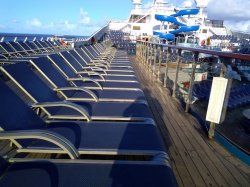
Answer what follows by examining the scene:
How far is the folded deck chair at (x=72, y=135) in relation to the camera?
162cm

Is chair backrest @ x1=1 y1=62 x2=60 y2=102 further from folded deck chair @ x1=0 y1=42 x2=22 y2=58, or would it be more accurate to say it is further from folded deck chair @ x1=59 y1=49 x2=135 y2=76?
folded deck chair @ x1=0 y1=42 x2=22 y2=58

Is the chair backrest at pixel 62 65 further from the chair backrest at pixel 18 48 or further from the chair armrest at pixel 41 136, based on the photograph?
the chair backrest at pixel 18 48

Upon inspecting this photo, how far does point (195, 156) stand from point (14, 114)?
170 centimetres

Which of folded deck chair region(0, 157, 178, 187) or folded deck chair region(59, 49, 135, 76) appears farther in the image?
folded deck chair region(59, 49, 135, 76)

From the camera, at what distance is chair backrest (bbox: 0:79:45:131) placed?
1785mm

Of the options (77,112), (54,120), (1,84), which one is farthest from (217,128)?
(1,84)

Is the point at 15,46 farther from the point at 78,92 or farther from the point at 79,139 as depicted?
the point at 79,139

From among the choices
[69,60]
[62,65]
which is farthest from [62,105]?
[69,60]

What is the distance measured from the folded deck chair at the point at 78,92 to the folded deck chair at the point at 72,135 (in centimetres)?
80

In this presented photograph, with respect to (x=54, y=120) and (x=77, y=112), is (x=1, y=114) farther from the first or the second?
(x=77, y=112)

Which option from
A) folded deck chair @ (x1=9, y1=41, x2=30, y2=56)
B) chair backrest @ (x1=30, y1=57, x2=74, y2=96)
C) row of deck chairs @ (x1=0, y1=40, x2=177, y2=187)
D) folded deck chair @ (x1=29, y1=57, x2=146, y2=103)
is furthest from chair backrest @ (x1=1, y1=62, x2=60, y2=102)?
folded deck chair @ (x1=9, y1=41, x2=30, y2=56)

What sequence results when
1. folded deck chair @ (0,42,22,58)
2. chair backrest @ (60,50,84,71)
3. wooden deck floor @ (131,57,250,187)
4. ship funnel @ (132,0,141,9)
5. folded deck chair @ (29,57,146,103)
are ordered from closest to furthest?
wooden deck floor @ (131,57,250,187) < folded deck chair @ (29,57,146,103) < chair backrest @ (60,50,84,71) < folded deck chair @ (0,42,22,58) < ship funnel @ (132,0,141,9)

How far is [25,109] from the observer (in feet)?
6.88

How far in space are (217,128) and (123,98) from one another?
1.25m
